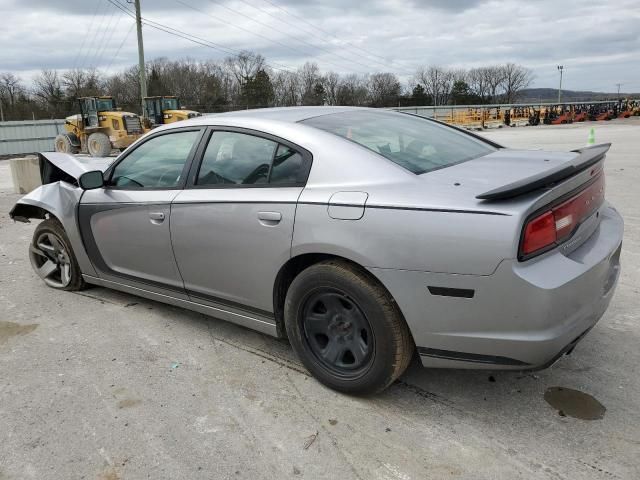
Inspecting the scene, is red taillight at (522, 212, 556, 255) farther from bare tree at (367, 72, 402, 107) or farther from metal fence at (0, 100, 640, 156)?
bare tree at (367, 72, 402, 107)

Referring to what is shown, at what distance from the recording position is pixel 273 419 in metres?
2.74

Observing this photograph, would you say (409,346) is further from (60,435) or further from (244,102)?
(244,102)

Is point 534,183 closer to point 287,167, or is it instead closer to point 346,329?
point 346,329

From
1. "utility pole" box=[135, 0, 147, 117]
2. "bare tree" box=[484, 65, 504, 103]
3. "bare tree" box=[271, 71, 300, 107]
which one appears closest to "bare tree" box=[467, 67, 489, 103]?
"bare tree" box=[484, 65, 504, 103]

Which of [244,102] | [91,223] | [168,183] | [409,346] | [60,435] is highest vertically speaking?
[244,102]

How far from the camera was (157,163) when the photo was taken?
12.3 ft

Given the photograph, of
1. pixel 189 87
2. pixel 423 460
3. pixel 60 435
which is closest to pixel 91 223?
pixel 60 435

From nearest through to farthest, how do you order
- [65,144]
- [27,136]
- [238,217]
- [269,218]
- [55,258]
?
[269,218], [238,217], [55,258], [65,144], [27,136]

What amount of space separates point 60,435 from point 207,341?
3.89 ft

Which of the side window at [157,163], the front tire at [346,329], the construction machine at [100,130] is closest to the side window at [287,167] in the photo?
the front tire at [346,329]

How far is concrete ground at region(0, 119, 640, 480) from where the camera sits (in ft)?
7.77

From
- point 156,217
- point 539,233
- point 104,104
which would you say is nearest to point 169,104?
point 104,104

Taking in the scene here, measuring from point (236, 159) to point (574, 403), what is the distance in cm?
235

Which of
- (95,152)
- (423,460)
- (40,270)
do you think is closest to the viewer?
(423,460)
